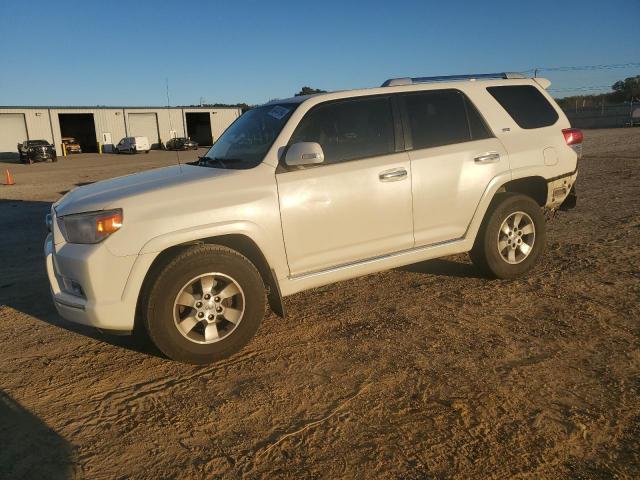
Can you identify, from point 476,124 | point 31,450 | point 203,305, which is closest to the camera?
point 31,450

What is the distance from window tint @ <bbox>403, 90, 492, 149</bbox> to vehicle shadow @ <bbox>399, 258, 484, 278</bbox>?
1428 millimetres

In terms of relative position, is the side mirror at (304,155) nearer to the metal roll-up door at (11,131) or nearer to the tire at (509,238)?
the tire at (509,238)

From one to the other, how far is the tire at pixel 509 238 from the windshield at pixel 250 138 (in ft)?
7.24

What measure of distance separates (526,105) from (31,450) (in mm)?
5152

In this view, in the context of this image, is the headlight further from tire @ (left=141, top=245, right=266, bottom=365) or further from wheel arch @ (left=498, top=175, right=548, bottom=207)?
wheel arch @ (left=498, top=175, right=548, bottom=207)

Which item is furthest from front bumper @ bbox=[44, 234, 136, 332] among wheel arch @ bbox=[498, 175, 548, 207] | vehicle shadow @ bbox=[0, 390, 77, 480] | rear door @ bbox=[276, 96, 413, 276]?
wheel arch @ bbox=[498, 175, 548, 207]

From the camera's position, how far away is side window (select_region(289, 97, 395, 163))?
4094 millimetres

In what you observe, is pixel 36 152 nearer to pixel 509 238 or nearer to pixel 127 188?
pixel 127 188

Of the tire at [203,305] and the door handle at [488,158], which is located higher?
the door handle at [488,158]

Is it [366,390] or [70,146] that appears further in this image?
[70,146]

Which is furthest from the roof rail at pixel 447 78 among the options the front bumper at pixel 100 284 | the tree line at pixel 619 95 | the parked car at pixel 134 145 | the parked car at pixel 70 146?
the tree line at pixel 619 95

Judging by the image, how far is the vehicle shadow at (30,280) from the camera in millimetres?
4219

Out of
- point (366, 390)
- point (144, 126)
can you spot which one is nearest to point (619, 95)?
point (144, 126)

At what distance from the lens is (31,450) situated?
267 centimetres
